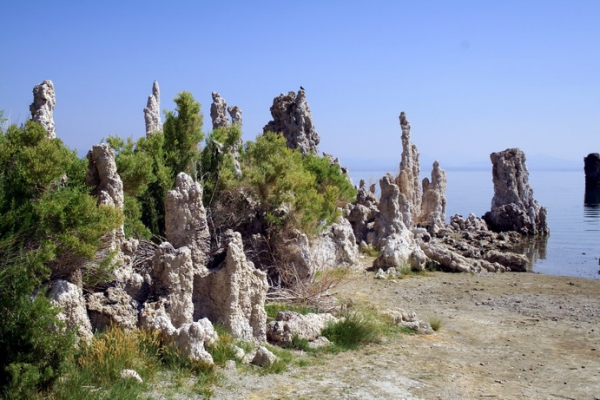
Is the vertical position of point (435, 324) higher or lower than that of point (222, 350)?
lower

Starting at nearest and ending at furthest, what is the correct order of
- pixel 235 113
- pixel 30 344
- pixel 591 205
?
pixel 30 344
pixel 235 113
pixel 591 205

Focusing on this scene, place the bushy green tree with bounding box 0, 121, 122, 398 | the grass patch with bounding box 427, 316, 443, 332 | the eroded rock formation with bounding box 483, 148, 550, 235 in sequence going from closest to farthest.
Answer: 1. the bushy green tree with bounding box 0, 121, 122, 398
2. the grass patch with bounding box 427, 316, 443, 332
3. the eroded rock formation with bounding box 483, 148, 550, 235

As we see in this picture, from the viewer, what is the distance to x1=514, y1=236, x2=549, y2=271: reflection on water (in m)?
26.6

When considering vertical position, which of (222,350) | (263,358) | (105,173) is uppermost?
(105,173)

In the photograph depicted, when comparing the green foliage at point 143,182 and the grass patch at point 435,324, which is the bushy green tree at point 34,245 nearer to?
the green foliage at point 143,182

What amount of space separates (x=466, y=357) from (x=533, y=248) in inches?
852

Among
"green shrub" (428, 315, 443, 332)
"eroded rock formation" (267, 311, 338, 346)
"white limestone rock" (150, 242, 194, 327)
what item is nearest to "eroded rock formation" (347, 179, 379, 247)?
"green shrub" (428, 315, 443, 332)

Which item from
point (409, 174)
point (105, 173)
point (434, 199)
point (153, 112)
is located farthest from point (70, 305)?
point (434, 199)

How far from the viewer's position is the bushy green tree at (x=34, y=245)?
6254 mm

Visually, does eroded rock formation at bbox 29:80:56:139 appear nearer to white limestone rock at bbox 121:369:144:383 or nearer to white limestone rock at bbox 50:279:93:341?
white limestone rock at bbox 50:279:93:341

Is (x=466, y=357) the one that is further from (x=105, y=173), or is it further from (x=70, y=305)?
(x=105, y=173)

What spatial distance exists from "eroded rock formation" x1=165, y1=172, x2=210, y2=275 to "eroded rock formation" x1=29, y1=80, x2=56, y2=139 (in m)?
3.08

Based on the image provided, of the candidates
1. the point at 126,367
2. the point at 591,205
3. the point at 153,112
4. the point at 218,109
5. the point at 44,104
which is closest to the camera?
the point at 126,367

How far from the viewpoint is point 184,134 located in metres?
13.8
